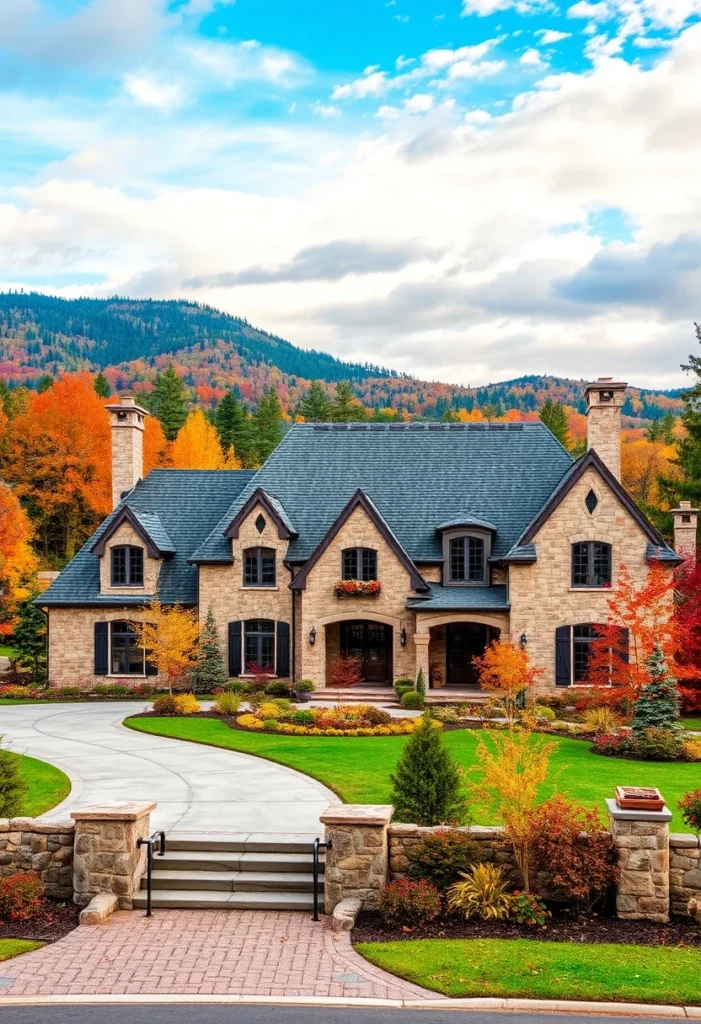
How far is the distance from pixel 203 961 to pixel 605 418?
1005 inches

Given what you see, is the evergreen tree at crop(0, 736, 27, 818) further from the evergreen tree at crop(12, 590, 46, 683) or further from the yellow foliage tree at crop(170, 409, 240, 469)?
the yellow foliage tree at crop(170, 409, 240, 469)

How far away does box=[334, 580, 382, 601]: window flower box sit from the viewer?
31047 mm

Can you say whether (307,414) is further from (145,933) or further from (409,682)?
(145,933)

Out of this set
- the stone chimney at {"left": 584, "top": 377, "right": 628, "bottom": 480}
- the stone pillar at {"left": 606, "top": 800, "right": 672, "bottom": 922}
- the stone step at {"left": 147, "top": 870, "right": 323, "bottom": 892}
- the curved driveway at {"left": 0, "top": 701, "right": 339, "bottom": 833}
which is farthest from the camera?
the stone chimney at {"left": 584, "top": 377, "right": 628, "bottom": 480}

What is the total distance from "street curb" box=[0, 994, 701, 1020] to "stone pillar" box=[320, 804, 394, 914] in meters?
2.66

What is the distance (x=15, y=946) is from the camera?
1090 centimetres

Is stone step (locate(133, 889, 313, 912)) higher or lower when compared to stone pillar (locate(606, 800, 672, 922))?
lower

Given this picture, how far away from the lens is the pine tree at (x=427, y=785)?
1309cm

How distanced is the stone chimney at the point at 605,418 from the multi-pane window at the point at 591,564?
116 inches

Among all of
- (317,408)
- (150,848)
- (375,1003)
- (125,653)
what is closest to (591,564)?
(125,653)

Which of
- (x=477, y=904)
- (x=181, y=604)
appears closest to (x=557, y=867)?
(x=477, y=904)

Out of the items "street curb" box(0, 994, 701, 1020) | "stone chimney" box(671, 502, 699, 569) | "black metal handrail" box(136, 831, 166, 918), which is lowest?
"street curb" box(0, 994, 701, 1020)

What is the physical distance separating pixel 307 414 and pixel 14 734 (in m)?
68.3

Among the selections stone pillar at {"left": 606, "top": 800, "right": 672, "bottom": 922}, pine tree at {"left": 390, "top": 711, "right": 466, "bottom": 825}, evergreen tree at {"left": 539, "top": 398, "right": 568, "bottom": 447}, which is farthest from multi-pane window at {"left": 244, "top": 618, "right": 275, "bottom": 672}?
evergreen tree at {"left": 539, "top": 398, "right": 568, "bottom": 447}
